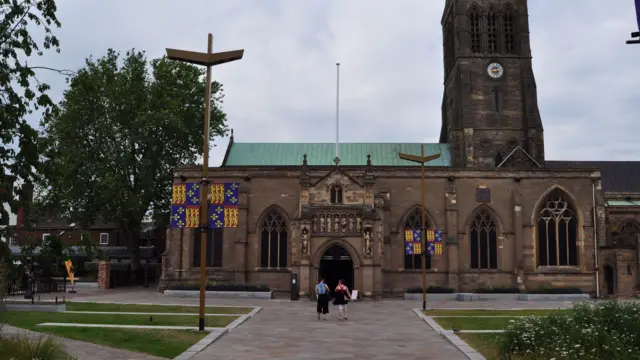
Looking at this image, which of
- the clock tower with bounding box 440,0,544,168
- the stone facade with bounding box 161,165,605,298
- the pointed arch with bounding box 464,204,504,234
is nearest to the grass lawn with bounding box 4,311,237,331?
the stone facade with bounding box 161,165,605,298

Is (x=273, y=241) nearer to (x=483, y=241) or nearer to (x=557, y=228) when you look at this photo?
(x=483, y=241)

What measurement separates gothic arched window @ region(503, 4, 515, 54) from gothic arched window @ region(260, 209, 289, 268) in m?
27.8

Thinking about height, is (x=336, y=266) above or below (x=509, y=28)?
below

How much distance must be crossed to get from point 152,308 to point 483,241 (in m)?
25.3

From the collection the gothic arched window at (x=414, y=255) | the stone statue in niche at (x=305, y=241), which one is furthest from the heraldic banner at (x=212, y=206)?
the gothic arched window at (x=414, y=255)

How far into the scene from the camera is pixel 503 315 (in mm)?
27188

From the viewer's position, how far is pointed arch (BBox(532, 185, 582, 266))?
45.1 metres

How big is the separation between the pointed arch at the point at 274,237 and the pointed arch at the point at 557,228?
1791 centimetres

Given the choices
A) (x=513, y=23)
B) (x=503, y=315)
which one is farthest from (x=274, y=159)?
(x=503, y=315)

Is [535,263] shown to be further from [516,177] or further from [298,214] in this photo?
[298,214]

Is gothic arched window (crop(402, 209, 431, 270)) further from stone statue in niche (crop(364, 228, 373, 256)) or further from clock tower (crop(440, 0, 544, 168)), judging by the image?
clock tower (crop(440, 0, 544, 168))

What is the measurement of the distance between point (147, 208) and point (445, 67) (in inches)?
1290

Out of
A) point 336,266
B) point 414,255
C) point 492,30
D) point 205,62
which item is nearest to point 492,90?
point 492,30

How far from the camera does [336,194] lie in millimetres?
42938
